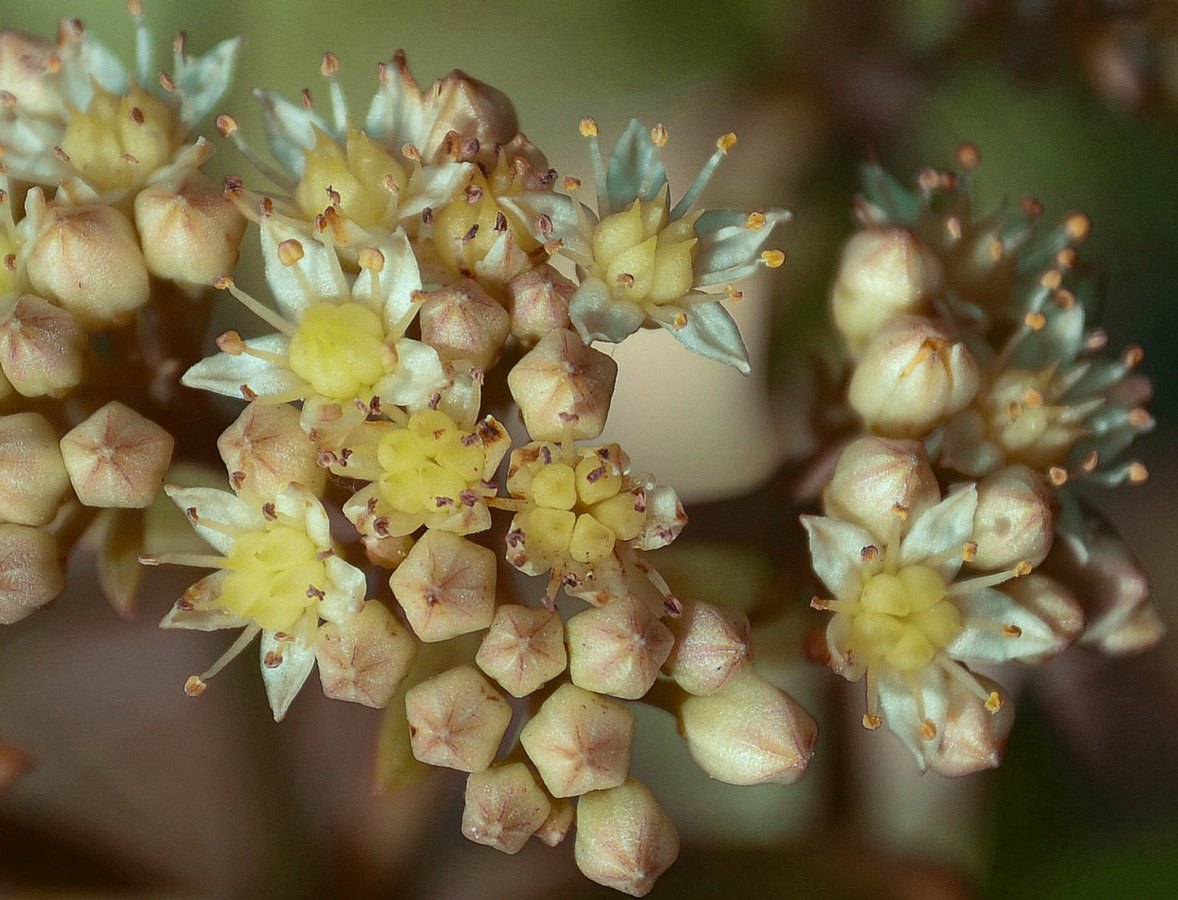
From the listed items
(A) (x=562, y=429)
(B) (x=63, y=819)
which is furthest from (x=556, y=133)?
(B) (x=63, y=819)

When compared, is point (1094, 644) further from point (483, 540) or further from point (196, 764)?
point (196, 764)

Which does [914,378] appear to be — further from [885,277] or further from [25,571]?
[25,571]

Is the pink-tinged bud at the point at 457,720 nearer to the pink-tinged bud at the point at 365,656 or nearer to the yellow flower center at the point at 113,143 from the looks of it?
the pink-tinged bud at the point at 365,656

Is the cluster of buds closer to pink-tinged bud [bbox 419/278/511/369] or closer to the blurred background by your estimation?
the blurred background

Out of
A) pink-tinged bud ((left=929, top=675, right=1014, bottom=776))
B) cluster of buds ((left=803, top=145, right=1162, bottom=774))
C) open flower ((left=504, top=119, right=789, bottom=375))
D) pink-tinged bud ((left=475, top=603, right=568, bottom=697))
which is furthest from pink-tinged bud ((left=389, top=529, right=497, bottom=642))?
pink-tinged bud ((left=929, top=675, right=1014, bottom=776))

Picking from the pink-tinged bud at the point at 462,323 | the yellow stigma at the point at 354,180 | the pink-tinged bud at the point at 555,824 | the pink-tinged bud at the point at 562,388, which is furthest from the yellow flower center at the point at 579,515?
the yellow stigma at the point at 354,180
